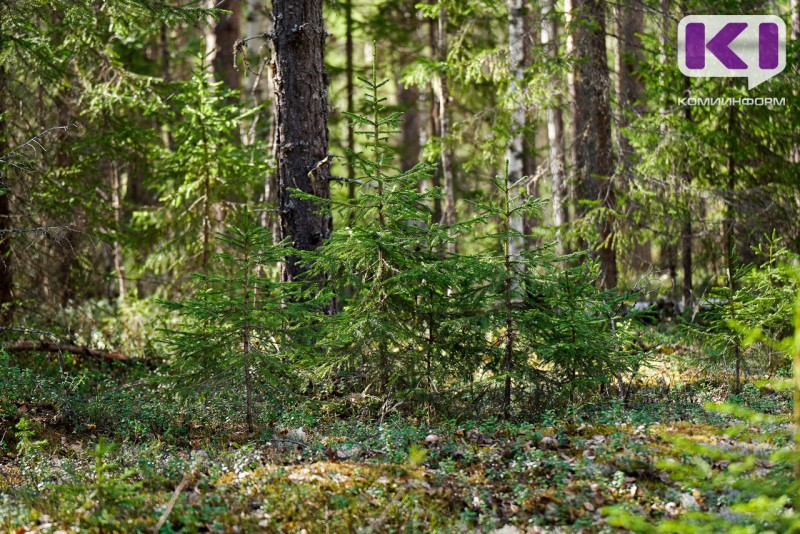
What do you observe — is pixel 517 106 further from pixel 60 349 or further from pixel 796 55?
pixel 60 349

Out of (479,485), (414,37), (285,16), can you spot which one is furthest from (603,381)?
(414,37)

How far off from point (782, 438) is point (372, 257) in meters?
4.17

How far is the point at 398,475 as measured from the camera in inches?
227

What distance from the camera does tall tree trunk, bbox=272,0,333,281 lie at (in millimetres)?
9398

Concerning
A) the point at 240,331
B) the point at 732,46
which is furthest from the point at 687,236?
the point at 240,331

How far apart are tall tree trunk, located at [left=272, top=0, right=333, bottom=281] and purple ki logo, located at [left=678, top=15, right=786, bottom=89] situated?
288 inches

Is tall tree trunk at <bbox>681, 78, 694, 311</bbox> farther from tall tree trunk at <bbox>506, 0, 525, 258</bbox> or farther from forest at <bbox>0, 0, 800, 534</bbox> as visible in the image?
tall tree trunk at <bbox>506, 0, 525, 258</bbox>

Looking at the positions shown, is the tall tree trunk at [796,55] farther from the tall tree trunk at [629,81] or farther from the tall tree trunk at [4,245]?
the tall tree trunk at [4,245]

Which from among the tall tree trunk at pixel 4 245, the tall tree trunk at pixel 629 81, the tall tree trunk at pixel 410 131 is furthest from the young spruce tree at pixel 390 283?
the tall tree trunk at pixel 410 131

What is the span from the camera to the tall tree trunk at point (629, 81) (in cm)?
1248

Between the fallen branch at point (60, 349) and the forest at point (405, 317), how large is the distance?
0.05 meters

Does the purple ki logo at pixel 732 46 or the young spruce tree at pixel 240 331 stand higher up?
the purple ki logo at pixel 732 46

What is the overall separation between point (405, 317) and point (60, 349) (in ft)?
19.2

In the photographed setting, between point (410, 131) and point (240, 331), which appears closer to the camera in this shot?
point (240, 331)
